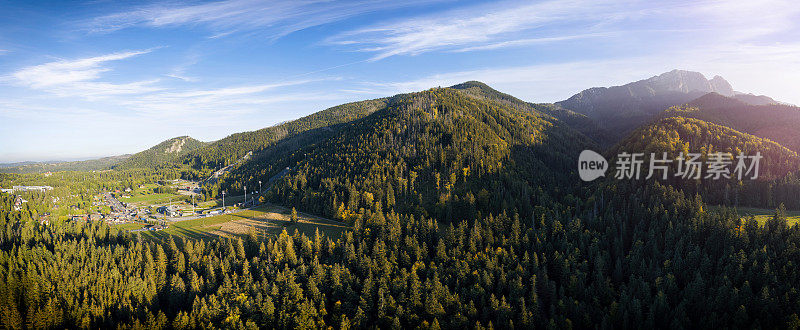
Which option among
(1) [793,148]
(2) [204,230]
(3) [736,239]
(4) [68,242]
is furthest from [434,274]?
(1) [793,148]

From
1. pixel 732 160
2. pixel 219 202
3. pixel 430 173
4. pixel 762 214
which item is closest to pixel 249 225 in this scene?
pixel 219 202

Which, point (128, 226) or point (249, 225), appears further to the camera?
point (128, 226)

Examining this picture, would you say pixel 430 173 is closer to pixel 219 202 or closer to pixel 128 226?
pixel 219 202

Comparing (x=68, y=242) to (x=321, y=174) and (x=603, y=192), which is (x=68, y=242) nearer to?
(x=321, y=174)

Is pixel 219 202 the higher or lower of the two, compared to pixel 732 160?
lower

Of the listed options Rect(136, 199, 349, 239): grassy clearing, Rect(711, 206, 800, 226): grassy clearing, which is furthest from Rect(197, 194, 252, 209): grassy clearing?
Rect(711, 206, 800, 226): grassy clearing

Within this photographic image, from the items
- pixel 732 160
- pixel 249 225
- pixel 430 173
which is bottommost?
pixel 249 225

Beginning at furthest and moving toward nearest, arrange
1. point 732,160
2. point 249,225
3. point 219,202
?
1. point 219,202
2. point 732,160
3. point 249,225

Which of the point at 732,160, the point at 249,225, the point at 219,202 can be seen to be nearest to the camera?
the point at 249,225

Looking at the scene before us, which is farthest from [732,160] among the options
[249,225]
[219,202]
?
[219,202]
